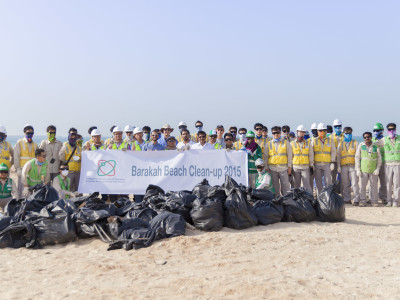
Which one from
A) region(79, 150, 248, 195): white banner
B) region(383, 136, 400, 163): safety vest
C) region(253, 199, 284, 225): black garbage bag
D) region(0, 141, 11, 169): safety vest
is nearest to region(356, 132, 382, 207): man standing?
region(383, 136, 400, 163): safety vest

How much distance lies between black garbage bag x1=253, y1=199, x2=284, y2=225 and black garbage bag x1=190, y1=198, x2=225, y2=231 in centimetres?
69

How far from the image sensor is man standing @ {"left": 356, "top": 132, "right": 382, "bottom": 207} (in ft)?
33.0

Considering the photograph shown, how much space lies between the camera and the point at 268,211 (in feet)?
22.8

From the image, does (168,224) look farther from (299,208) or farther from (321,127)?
(321,127)

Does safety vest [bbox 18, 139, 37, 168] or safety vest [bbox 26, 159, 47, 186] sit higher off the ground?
safety vest [bbox 18, 139, 37, 168]

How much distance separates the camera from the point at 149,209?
6863mm

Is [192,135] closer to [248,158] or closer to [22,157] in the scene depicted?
[248,158]

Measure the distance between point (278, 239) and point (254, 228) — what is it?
0.69 metres

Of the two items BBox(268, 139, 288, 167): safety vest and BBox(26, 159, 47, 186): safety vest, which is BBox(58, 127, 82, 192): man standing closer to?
BBox(26, 159, 47, 186): safety vest

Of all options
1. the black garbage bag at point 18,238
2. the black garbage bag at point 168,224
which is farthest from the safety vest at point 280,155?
the black garbage bag at point 18,238

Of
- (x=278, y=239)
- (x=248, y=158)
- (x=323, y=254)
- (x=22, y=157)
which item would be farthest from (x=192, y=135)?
(x=323, y=254)

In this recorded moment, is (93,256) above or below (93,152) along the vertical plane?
below

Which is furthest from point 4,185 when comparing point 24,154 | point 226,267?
point 226,267

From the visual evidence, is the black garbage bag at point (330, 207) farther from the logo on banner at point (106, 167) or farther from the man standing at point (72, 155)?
the man standing at point (72, 155)
